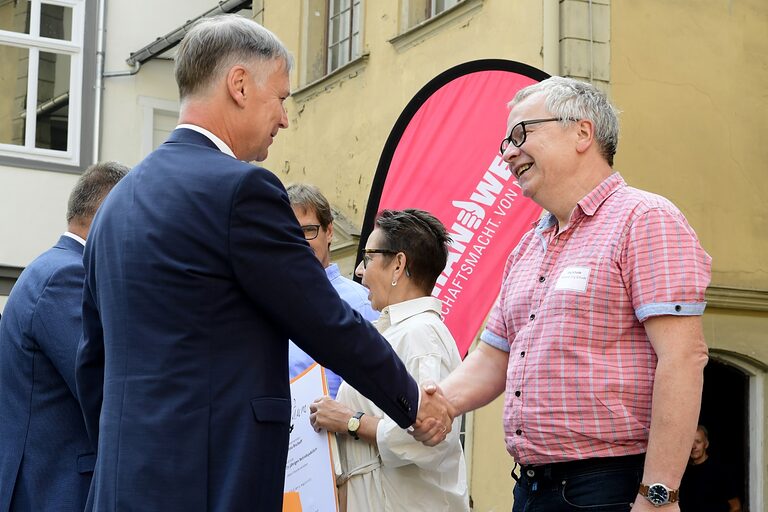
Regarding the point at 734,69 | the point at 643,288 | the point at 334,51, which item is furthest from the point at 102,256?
the point at 334,51

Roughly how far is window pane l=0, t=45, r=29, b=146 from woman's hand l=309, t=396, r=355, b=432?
577 inches

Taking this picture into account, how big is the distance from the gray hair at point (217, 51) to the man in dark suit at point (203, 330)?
209 mm

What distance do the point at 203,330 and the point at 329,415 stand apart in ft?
4.84

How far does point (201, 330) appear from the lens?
309 cm

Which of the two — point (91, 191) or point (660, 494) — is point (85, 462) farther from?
point (660, 494)

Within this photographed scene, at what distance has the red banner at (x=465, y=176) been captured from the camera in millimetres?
6652

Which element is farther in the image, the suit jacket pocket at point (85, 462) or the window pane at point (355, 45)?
the window pane at point (355, 45)

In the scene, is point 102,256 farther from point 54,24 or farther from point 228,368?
point 54,24

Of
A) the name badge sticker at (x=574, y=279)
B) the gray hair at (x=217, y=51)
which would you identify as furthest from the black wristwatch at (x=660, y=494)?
the gray hair at (x=217, y=51)

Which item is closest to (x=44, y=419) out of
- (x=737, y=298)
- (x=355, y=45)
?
(x=737, y=298)

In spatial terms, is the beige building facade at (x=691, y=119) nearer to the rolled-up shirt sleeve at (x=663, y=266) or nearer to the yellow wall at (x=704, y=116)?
the yellow wall at (x=704, y=116)

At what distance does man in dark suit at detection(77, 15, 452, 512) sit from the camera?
306 cm

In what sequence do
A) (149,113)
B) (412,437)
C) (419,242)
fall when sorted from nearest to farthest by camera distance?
(412,437) → (419,242) → (149,113)

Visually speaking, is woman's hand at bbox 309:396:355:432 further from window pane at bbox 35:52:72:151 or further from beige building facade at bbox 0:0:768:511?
window pane at bbox 35:52:72:151
